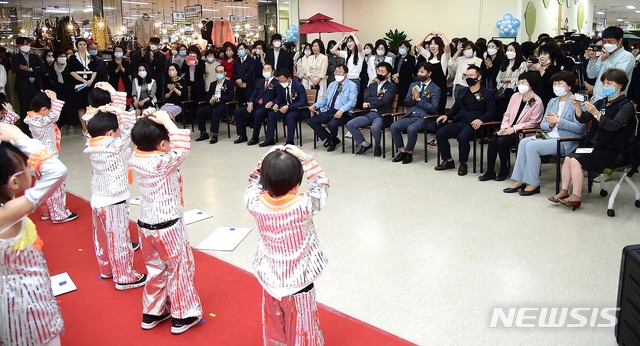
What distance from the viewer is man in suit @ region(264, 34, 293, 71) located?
376 inches

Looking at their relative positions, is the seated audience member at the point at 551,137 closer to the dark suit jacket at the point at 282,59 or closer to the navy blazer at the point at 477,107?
the navy blazer at the point at 477,107

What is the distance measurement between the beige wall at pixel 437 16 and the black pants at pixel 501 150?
602 centimetres

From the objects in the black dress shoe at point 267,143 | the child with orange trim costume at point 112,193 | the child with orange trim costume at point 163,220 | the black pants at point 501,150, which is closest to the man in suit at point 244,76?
the black dress shoe at point 267,143

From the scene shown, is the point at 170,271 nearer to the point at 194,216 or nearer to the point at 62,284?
the point at 62,284

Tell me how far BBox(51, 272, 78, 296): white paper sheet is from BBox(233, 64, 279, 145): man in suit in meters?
4.79

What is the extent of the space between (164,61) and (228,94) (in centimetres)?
243

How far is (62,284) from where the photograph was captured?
347 cm

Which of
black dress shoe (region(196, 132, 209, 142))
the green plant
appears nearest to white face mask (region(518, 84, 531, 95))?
black dress shoe (region(196, 132, 209, 142))

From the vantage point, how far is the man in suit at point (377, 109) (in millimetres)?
7054

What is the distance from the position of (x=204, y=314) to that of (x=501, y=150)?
383 centimetres

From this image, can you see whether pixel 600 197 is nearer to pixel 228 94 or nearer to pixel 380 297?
pixel 380 297

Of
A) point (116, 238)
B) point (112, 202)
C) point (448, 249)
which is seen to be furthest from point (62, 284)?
point (448, 249)

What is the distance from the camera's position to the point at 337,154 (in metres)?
7.31

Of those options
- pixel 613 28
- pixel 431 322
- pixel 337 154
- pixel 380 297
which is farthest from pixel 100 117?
pixel 613 28
